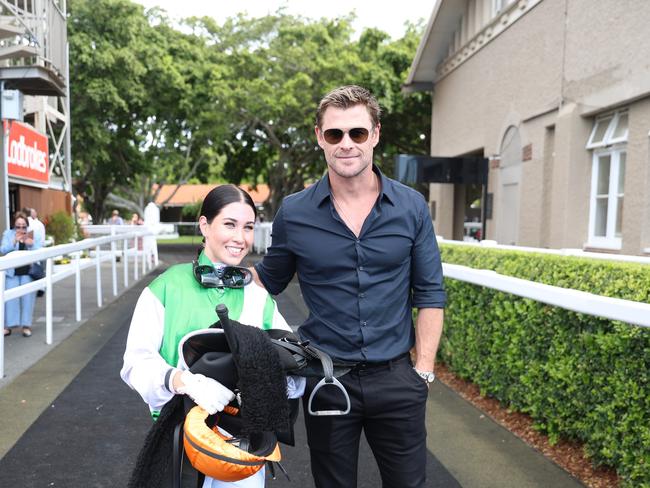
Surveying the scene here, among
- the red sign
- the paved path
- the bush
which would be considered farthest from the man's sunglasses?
the bush

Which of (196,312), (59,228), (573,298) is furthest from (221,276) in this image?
(59,228)

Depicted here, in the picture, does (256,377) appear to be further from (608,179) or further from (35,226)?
(608,179)

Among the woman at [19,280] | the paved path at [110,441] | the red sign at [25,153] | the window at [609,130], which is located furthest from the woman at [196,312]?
the red sign at [25,153]

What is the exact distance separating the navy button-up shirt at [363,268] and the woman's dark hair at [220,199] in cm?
23

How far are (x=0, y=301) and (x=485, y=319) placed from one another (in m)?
4.04

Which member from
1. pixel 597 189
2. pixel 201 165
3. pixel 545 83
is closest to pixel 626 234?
pixel 597 189

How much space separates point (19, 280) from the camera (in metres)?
7.62

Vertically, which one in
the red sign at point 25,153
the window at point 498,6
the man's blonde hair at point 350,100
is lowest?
the man's blonde hair at point 350,100

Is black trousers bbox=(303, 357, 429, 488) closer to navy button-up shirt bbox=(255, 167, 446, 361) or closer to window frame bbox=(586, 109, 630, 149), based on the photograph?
navy button-up shirt bbox=(255, 167, 446, 361)

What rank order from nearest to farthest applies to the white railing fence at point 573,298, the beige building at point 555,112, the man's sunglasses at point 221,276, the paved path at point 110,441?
1. the man's sunglasses at point 221,276
2. the white railing fence at point 573,298
3. the paved path at point 110,441
4. the beige building at point 555,112

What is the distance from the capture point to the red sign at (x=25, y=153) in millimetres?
12195

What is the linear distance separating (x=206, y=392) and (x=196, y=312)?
1.11 ft

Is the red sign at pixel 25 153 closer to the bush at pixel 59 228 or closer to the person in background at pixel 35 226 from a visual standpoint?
the bush at pixel 59 228

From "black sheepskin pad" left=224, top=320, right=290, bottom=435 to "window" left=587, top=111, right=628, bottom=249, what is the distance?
7604 mm
